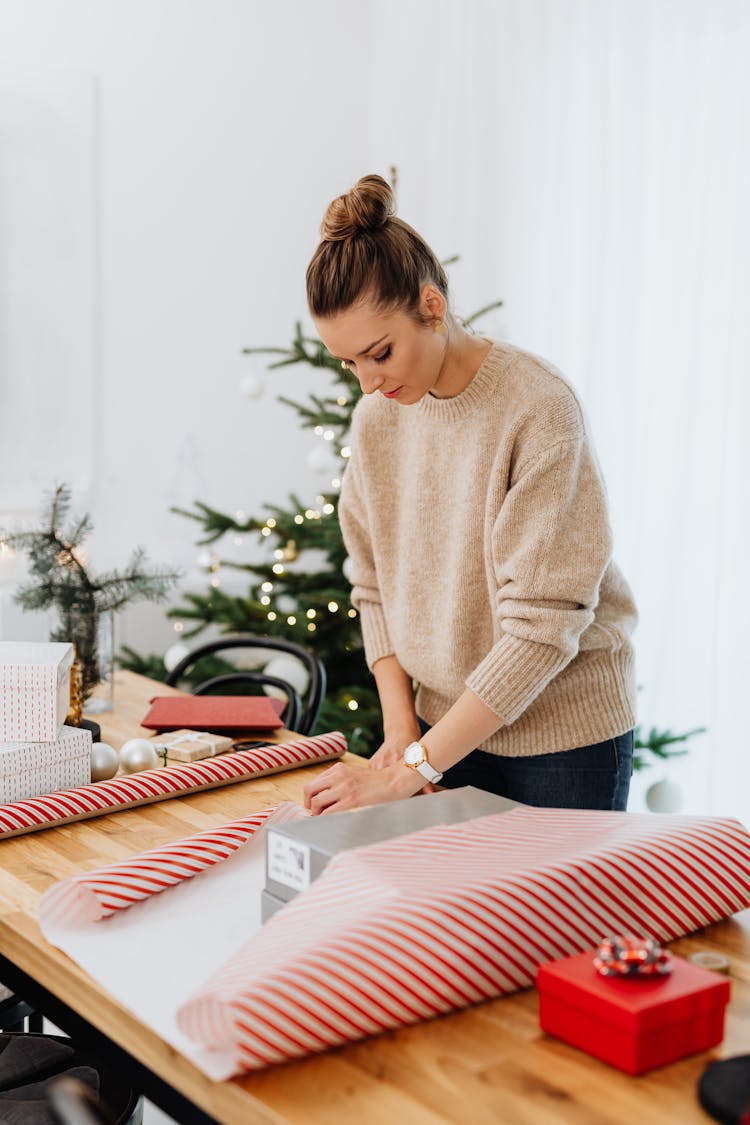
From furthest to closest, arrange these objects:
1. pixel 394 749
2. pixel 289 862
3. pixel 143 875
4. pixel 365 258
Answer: pixel 394 749 < pixel 365 258 < pixel 143 875 < pixel 289 862

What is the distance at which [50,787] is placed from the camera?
5.14 feet

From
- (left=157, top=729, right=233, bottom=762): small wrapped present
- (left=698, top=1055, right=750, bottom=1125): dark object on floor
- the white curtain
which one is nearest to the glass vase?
(left=157, top=729, right=233, bottom=762): small wrapped present

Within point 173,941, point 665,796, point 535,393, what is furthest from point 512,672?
point 665,796

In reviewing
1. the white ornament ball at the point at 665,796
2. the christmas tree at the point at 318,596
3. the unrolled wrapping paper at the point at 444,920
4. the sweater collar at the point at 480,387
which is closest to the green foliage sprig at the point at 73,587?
the sweater collar at the point at 480,387

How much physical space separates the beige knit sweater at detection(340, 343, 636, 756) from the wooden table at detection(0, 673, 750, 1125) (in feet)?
1.73

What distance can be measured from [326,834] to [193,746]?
2.52ft

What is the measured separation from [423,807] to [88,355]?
2762 millimetres

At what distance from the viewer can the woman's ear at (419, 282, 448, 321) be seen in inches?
61.5

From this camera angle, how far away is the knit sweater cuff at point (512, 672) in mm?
1545

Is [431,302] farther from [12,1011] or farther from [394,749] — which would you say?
[12,1011]

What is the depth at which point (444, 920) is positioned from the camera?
939 millimetres

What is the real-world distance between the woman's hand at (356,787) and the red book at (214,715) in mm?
455

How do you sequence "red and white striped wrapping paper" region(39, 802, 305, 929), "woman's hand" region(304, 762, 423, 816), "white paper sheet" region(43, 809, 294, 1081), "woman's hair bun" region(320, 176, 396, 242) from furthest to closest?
"woman's hair bun" region(320, 176, 396, 242) → "woman's hand" region(304, 762, 423, 816) → "red and white striped wrapping paper" region(39, 802, 305, 929) → "white paper sheet" region(43, 809, 294, 1081)

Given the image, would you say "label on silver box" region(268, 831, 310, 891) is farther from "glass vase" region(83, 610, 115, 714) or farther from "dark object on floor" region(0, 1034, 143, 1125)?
"glass vase" region(83, 610, 115, 714)
